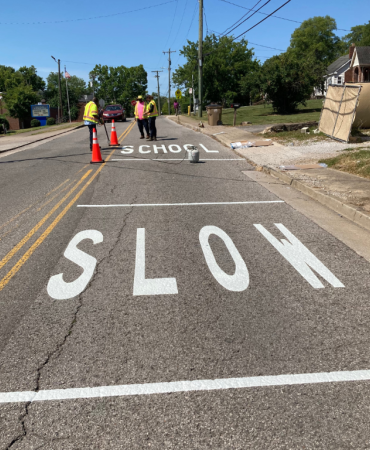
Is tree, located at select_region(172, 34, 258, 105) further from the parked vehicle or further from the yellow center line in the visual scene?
the yellow center line

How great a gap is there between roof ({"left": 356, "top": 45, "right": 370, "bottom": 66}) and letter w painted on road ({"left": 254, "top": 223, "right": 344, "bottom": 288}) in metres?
57.5

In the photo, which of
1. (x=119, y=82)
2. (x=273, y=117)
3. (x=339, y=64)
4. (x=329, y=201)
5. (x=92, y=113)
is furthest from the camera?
(x=119, y=82)

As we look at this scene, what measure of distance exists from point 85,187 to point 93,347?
698 centimetres

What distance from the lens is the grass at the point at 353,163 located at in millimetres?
10680

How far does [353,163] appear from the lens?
11.6m

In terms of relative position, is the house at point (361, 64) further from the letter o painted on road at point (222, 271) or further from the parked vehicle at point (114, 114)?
the letter o painted on road at point (222, 271)

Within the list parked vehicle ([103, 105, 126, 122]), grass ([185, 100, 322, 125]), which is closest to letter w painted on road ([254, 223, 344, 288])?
grass ([185, 100, 322, 125])

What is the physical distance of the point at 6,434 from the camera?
102 inches

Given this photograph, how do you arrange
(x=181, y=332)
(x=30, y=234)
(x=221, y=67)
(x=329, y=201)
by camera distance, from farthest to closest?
1. (x=221, y=67)
2. (x=329, y=201)
3. (x=30, y=234)
4. (x=181, y=332)

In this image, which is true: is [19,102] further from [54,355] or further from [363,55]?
[54,355]

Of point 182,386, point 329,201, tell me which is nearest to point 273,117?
point 329,201

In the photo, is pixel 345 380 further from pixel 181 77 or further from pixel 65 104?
pixel 65 104

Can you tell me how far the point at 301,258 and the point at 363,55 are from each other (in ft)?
195

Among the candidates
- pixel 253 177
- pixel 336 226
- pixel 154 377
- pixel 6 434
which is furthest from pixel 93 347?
pixel 253 177
